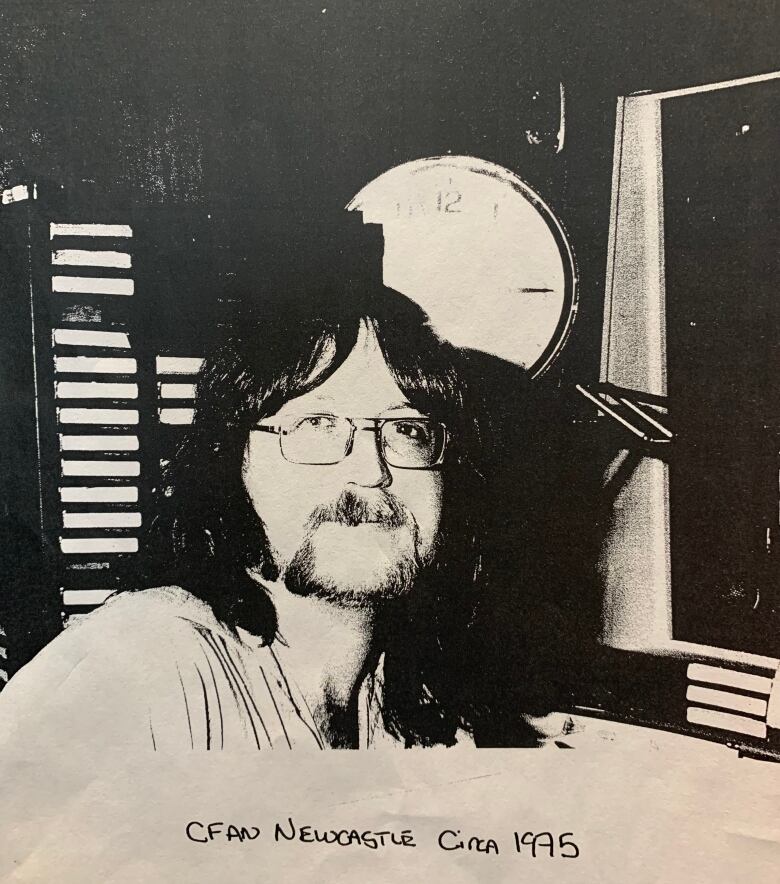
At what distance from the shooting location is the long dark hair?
1.36 ft

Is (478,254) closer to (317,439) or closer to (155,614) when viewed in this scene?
(317,439)

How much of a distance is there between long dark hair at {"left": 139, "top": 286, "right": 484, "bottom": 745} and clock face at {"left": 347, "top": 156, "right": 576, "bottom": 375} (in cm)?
2

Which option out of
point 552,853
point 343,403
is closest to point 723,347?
point 343,403

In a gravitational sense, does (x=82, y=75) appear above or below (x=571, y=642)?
above

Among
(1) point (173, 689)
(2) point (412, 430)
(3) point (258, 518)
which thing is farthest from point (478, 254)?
(1) point (173, 689)

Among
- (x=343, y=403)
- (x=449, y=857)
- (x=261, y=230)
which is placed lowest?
(x=449, y=857)

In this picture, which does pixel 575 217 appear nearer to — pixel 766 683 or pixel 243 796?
pixel 766 683

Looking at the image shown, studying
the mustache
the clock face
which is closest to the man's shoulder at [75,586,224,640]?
the mustache

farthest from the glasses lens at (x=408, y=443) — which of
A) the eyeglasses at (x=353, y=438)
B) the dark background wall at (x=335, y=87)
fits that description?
the dark background wall at (x=335, y=87)

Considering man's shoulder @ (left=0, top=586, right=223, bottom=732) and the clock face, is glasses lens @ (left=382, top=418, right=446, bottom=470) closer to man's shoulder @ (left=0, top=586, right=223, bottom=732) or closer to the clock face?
the clock face

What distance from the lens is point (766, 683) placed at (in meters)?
0.41

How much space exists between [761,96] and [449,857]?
0.55 m

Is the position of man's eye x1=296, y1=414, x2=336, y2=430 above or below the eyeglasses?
above

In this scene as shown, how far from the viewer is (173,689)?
42 cm
